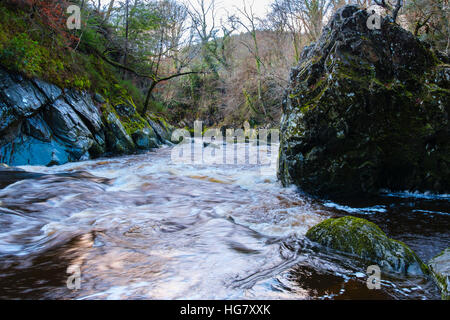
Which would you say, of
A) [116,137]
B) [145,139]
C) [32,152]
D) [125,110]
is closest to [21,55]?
[32,152]

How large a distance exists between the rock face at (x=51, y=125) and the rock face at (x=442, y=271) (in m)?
7.62

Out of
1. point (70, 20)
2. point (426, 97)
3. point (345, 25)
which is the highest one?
point (70, 20)

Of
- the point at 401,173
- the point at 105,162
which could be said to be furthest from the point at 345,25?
the point at 105,162

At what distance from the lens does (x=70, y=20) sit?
9281mm

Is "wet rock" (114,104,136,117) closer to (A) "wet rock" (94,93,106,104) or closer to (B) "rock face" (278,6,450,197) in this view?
(A) "wet rock" (94,93,106,104)

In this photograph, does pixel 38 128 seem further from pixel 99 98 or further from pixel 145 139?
pixel 145 139

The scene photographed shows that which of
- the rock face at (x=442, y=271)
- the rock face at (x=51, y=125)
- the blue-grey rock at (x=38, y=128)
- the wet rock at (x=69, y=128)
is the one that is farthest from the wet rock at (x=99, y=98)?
the rock face at (x=442, y=271)

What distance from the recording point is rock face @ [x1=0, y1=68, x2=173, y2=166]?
6129 millimetres

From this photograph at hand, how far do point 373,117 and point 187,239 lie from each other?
3.71m

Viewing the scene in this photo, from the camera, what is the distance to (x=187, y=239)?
312 cm

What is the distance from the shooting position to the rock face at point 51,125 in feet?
20.1
